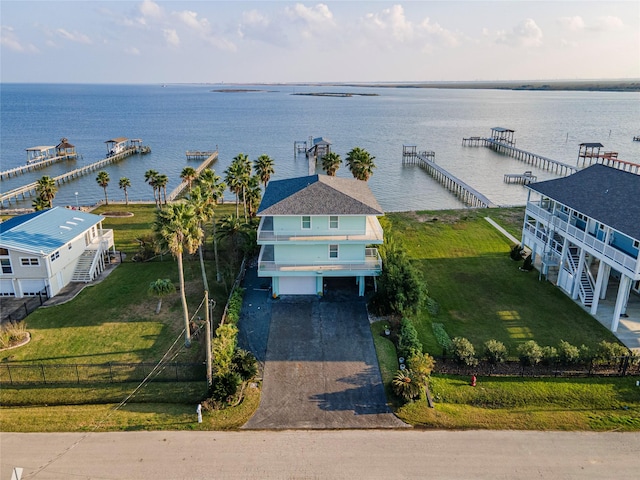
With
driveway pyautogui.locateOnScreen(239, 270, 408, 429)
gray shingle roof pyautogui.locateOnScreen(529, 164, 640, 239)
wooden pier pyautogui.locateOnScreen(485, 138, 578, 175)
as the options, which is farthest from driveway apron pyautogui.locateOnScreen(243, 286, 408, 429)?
wooden pier pyautogui.locateOnScreen(485, 138, 578, 175)

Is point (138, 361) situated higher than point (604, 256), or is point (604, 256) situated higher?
point (604, 256)

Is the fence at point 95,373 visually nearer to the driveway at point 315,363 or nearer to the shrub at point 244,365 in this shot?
the shrub at point 244,365

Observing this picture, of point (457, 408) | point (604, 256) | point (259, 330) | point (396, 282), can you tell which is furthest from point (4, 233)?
point (604, 256)

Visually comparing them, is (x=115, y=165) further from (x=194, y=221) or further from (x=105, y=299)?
(x=194, y=221)

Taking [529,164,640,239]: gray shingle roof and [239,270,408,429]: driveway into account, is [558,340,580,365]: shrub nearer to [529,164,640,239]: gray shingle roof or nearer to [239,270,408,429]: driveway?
[529,164,640,239]: gray shingle roof

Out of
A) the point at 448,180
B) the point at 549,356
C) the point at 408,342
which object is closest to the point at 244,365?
the point at 408,342

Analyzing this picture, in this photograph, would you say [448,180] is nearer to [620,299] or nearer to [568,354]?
[620,299]
